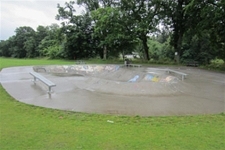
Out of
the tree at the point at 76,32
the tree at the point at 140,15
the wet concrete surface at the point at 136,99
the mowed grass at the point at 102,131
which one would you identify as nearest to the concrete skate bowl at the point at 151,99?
the wet concrete surface at the point at 136,99

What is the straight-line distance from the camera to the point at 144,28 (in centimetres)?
1991

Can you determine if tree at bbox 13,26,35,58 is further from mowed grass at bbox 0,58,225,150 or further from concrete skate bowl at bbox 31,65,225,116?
mowed grass at bbox 0,58,225,150

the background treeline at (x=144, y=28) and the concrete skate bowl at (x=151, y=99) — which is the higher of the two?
the background treeline at (x=144, y=28)

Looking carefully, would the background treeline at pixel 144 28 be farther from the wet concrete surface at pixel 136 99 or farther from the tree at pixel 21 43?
the tree at pixel 21 43

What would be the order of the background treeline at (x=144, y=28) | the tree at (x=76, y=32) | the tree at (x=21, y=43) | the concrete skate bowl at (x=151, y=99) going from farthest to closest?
the tree at (x=21, y=43) → the tree at (x=76, y=32) → the background treeline at (x=144, y=28) → the concrete skate bowl at (x=151, y=99)

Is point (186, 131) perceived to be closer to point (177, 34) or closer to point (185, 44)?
point (177, 34)

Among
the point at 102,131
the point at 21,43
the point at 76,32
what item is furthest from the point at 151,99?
the point at 21,43

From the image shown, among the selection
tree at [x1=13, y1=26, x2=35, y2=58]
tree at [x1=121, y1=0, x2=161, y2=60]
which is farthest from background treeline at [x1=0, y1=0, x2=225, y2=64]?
tree at [x1=13, y1=26, x2=35, y2=58]

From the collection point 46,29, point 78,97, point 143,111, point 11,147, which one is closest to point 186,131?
point 143,111

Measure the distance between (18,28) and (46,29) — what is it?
7.63m

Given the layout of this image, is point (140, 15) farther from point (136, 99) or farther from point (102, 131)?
point (102, 131)

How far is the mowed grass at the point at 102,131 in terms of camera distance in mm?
2997

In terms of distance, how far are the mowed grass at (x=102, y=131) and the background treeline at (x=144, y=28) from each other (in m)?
13.8

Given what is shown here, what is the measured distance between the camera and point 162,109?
5.37 meters
